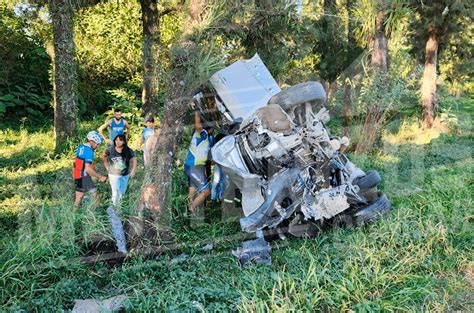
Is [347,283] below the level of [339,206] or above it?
below

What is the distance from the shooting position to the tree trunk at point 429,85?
13.9m

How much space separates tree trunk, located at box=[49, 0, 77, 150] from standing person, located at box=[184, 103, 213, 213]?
14.6 ft

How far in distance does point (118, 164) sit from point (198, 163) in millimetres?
1028

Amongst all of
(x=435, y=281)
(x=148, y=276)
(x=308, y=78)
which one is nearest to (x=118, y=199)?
(x=148, y=276)

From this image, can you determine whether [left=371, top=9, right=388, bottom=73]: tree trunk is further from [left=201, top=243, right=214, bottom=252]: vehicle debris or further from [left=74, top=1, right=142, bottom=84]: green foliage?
[left=74, top=1, right=142, bottom=84]: green foliage

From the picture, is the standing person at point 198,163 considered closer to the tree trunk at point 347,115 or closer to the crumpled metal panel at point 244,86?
the crumpled metal panel at point 244,86

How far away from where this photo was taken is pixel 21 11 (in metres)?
13.6

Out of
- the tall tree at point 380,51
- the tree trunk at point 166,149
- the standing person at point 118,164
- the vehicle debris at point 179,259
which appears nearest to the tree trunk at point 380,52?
the tall tree at point 380,51

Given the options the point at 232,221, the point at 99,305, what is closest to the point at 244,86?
the point at 232,221

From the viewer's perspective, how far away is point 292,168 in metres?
5.13

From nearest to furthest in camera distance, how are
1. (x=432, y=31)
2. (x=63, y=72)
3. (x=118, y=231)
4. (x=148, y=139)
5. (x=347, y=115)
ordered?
1. (x=118, y=231)
2. (x=148, y=139)
3. (x=63, y=72)
4. (x=347, y=115)
5. (x=432, y=31)

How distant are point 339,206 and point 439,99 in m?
12.1

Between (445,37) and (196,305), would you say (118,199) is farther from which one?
(445,37)

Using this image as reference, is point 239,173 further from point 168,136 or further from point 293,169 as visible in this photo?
point 168,136
